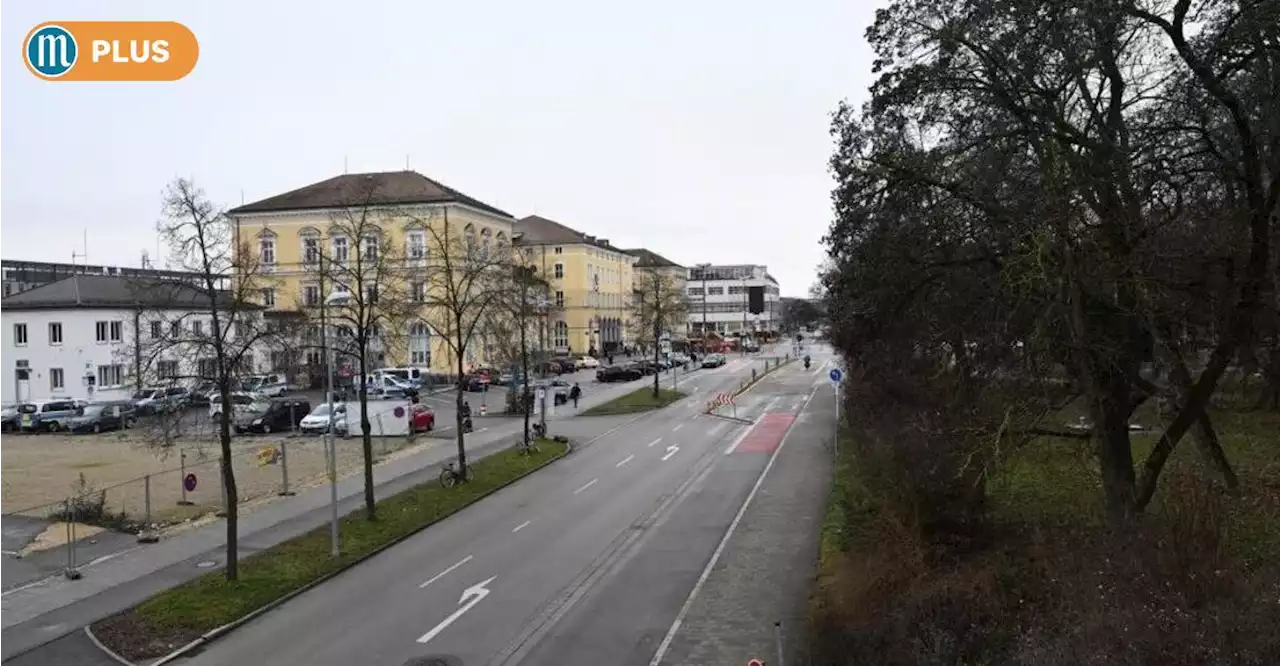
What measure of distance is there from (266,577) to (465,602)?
4.57 metres

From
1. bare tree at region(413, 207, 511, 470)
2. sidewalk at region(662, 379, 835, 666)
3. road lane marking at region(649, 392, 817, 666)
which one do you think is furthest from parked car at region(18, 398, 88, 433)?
sidewalk at region(662, 379, 835, 666)

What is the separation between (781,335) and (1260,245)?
179 m

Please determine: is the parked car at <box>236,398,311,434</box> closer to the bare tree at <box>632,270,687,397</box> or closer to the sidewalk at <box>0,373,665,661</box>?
the sidewalk at <box>0,373,665,661</box>

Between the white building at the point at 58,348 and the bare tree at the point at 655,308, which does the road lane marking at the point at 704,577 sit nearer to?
the bare tree at the point at 655,308

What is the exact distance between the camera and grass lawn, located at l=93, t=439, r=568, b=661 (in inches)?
601

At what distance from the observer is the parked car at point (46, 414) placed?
47.8m

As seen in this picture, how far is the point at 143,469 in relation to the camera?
33.8 metres

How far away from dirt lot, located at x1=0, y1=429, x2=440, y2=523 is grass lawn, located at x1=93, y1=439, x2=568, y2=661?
3278 mm

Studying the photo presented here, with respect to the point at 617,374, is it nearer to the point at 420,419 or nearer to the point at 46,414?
the point at 420,419

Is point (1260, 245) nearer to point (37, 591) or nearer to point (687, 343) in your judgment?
point (37, 591)

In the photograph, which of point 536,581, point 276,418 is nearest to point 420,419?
point 276,418

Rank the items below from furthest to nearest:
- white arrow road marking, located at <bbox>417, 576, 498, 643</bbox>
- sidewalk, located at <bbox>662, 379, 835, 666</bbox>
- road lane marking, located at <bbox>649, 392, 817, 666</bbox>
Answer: white arrow road marking, located at <bbox>417, 576, 498, 643</bbox>, road lane marking, located at <bbox>649, 392, 817, 666</bbox>, sidewalk, located at <bbox>662, 379, 835, 666</bbox>

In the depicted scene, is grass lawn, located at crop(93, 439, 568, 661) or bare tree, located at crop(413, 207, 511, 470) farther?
bare tree, located at crop(413, 207, 511, 470)

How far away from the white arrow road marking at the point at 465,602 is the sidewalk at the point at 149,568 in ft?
20.0
